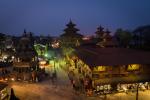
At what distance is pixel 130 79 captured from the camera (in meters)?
47.6

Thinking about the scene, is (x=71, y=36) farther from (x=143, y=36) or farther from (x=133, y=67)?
(x=133, y=67)

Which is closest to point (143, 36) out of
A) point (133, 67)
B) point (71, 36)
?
point (71, 36)

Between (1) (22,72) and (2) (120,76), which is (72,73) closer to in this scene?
(1) (22,72)

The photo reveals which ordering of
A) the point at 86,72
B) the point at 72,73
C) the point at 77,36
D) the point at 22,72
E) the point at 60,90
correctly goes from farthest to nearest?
the point at 77,36, the point at 72,73, the point at 22,72, the point at 86,72, the point at 60,90

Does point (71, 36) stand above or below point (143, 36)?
above

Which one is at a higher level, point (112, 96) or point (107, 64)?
point (107, 64)

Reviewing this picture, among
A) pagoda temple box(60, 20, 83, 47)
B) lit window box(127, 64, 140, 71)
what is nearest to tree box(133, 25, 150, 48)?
pagoda temple box(60, 20, 83, 47)

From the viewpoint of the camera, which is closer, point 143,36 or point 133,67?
point 133,67

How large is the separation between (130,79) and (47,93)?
1532 cm

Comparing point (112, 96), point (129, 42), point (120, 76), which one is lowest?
point (112, 96)

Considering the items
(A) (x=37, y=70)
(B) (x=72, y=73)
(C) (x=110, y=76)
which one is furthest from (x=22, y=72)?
(C) (x=110, y=76)

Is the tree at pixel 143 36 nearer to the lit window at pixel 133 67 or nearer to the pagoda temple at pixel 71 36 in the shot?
the pagoda temple at pixel 71 36

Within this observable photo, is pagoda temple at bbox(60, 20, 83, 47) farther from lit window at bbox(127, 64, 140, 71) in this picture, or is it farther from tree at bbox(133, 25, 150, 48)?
lit window at bbox(127, 64, 140, 71)

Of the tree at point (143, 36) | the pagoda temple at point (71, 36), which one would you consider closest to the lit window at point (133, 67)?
the tree at point (143, 36)
